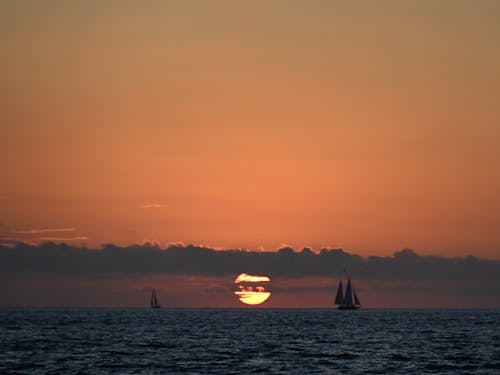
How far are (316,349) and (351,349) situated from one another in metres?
4.58

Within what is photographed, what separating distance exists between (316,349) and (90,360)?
33.4 metres

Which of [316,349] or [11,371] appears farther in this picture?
[316,349]

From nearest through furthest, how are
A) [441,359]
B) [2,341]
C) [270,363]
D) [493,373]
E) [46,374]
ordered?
[46,374] → [493,373] → [270,363] → [441,359] → [2,341]

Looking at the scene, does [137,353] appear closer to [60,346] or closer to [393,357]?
[60,346]

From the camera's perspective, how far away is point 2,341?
397ft

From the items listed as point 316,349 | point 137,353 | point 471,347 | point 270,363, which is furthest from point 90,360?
point 471,347

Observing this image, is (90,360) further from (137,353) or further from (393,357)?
(393,357)

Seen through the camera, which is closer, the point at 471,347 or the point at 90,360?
the point at 90,360

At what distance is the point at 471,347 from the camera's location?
118688 millimetres

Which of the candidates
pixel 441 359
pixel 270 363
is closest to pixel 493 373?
pixel 441 359

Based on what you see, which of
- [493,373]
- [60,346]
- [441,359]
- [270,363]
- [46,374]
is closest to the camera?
[46,374]

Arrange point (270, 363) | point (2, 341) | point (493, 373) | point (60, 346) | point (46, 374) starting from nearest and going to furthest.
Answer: point (46, 374) < point (493, 373) < point (270, 363) < point (60, 346) < point (2, 341)

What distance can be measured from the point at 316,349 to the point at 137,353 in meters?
24.8

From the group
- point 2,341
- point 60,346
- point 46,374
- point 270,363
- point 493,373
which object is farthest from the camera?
point 2,341
